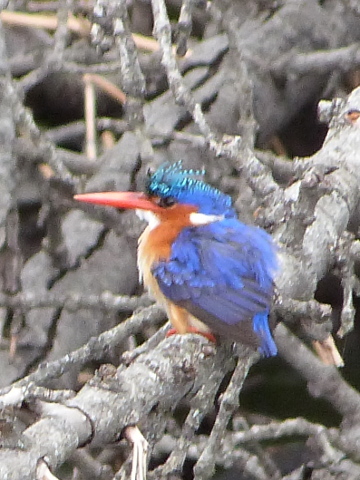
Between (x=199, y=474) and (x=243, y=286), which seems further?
(x=243, y=286)

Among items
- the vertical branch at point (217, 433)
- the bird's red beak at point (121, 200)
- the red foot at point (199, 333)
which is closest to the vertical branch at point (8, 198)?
the bird's red beak at point (121, 200)

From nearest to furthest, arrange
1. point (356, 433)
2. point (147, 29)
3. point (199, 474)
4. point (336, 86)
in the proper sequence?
point (199, 474) → point (356, 433) → point (336, 86) → point (147, 29)

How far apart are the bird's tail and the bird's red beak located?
0.51 m

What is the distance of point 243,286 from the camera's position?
220 cm

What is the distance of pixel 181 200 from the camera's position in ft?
8.22

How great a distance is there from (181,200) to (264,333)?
0.54m

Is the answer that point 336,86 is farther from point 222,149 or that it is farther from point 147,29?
point 222,149

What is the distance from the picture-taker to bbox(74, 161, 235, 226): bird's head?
96.2 inches

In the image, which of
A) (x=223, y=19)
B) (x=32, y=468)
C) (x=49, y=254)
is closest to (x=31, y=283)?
(x=49, y=254)

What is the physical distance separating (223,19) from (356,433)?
1261mm

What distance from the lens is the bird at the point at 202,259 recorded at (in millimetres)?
2152

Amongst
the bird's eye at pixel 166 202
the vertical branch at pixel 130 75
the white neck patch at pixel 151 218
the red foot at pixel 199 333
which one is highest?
the vertical branch at pixel 130 75

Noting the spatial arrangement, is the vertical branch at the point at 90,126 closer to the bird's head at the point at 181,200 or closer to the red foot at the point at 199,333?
the bird's head at the point at 181,200

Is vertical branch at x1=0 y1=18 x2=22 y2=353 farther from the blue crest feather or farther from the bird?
the blue crest feather
